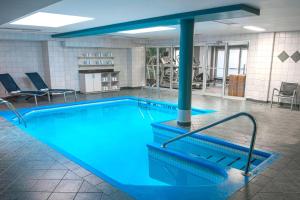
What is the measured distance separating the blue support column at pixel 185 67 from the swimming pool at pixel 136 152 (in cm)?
56

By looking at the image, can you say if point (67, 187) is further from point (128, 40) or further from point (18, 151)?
point (128, 40)

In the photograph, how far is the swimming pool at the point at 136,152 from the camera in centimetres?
289

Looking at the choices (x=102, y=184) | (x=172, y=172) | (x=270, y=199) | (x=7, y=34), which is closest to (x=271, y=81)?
(x=172, y=172)

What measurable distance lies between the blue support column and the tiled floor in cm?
40

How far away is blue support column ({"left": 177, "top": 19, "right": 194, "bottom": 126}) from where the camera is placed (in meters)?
5.04

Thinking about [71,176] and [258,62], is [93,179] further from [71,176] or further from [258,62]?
[258,62]

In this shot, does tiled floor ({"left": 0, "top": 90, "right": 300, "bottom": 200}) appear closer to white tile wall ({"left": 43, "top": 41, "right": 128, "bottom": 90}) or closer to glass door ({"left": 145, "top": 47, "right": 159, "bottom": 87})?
white tile wall ({"left": 43, "top": 41, "right": 128, "bottom": 90})

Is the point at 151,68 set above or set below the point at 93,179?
above

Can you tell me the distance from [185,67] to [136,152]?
210cm

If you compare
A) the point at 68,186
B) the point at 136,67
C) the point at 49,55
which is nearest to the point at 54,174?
the point at 68,186

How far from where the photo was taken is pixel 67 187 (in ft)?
9.11

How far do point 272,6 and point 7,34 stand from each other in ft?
26.4

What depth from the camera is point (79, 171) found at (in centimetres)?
319

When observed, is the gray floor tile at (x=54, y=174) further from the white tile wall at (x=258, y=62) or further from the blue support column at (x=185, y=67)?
the white tile wall at (x=258, y=62)
